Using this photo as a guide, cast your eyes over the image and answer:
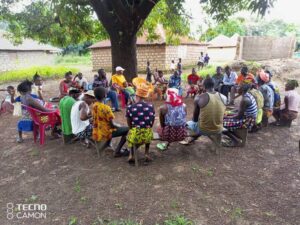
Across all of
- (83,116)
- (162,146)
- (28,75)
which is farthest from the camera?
(28,75)

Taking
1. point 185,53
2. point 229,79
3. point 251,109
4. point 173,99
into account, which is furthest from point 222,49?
point 173,99

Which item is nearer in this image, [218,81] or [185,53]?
[218,81]

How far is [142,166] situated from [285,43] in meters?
19.0

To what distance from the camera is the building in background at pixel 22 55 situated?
25203 millimetres

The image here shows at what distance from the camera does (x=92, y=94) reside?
4.78 metres

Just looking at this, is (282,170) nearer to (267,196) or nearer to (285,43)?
(267,196)

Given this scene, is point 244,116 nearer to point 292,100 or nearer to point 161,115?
point 161,115

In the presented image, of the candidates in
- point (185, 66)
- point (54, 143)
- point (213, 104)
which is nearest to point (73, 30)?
point (54, 143)

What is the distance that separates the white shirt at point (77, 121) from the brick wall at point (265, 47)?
17302 millimetres

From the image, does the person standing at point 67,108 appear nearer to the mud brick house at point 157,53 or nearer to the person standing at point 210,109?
the person standing at point 210,109

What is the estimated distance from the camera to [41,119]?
5348mm

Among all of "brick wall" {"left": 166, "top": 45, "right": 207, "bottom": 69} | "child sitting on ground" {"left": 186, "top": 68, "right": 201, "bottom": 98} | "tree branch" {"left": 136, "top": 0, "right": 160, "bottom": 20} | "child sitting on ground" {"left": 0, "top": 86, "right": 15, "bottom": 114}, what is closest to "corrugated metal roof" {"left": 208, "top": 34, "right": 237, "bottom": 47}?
"brick wall" {"left": 166, "top": 45, "right": 207, "bottom": 69}

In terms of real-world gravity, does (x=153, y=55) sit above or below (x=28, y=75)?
above

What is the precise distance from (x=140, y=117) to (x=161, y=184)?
3.56ft
